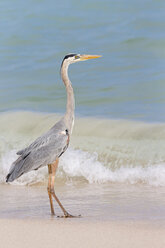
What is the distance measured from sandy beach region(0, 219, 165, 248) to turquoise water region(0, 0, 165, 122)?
5.38 metres

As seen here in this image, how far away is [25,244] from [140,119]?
6.17 m

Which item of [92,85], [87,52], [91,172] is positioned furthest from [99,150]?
[87,52]

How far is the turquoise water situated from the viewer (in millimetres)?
11602

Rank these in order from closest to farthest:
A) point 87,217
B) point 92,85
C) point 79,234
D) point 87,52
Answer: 1. point 79,234
2. point 87,217
3. point 92,85
4. point 87,52

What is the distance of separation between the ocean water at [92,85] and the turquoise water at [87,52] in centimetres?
2

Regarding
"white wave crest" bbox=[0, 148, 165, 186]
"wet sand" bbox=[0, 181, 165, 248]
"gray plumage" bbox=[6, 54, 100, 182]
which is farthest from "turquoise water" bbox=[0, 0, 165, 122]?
"gray plumage" bbox=[6, 54, 100, 182]

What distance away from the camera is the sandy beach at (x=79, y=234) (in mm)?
4230

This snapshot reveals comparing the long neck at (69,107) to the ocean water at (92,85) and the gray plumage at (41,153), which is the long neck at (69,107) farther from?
the ocean water at (92,85)

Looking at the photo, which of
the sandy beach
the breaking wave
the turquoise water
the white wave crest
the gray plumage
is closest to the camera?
the sandy beach

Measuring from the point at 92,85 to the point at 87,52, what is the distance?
2.14 metres

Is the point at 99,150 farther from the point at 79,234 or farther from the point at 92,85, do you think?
the point at 79,234

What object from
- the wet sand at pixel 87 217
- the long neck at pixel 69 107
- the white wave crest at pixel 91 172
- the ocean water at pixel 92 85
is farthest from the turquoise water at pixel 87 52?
the long neck at pixel 69 107

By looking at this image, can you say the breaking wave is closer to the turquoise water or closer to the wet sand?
the wet sand

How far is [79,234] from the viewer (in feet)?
14.9
